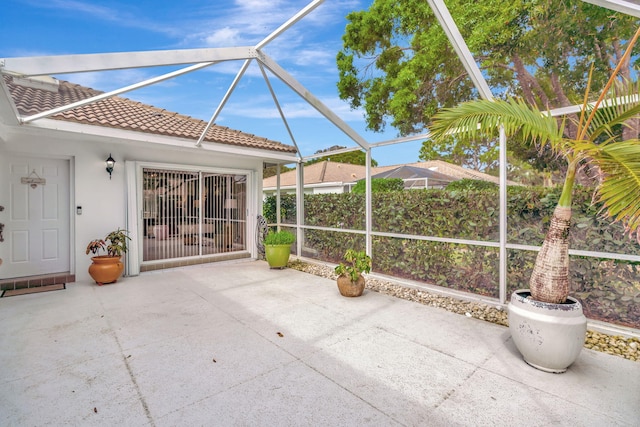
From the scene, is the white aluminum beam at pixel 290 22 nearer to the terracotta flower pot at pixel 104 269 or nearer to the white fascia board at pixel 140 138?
the white fascia board at pixel 140 138

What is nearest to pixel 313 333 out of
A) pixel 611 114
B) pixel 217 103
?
pixel 611 114

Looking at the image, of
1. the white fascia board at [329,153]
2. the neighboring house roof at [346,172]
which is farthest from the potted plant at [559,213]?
the neighboring house roof at [346,172]

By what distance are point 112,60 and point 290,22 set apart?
2040 mm

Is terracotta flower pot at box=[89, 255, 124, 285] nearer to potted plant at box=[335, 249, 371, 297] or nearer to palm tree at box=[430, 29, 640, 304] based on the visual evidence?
potted plant at box=[335, 249, 371, 297]

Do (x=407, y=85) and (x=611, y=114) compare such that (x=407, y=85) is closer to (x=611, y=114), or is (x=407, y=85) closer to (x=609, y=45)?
(x=609, y=45)

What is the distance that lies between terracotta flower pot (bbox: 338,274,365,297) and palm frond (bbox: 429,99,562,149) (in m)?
2.59

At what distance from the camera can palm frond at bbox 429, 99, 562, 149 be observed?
2.78 metres

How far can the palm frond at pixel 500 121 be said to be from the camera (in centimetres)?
278

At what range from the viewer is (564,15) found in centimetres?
602

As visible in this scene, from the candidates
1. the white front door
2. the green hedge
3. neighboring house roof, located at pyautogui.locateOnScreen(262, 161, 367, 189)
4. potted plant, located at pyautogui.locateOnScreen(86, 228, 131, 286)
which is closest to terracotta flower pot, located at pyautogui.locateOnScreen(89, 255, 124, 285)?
potted plant, located at pyautogui.locateOnScreen(86, 228, 131, 286)

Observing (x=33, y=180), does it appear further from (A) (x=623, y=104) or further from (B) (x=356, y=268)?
(A) (x=623, y=104)

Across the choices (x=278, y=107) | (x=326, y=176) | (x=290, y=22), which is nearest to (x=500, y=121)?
(x=290, y=22)

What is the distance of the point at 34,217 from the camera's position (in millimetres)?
5574

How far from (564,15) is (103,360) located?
9394mm
